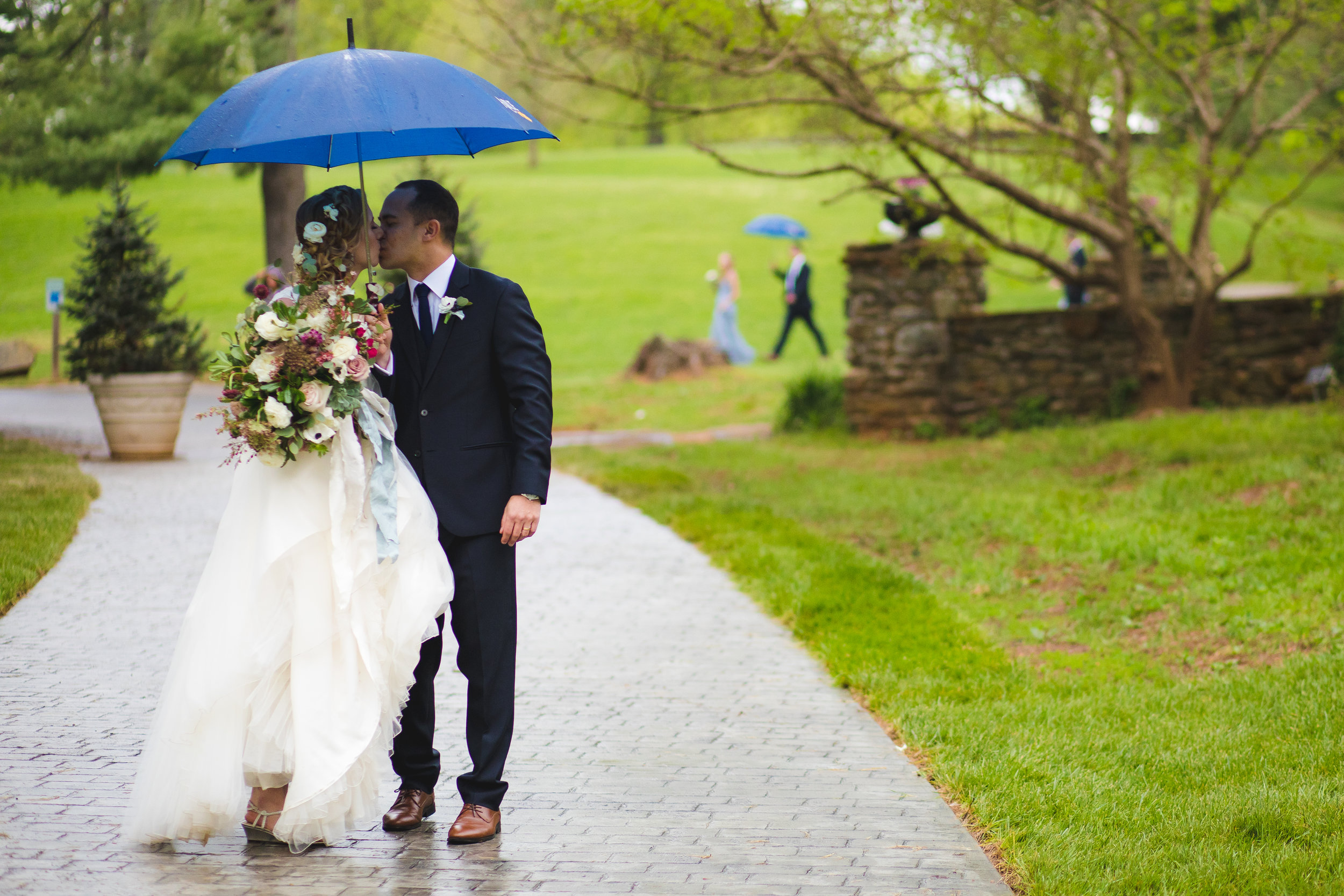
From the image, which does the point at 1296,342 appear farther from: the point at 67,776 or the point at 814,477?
the point at 67,776

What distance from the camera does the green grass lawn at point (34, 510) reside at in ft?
24.2

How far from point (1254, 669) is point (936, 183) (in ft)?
25.9

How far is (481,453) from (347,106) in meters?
1.16

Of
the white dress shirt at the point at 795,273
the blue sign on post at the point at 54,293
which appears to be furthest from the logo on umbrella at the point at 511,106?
the white dress shirt at the point at 795,273

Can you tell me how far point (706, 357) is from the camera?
72.2ft

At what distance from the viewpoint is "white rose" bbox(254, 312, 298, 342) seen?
12.4ft

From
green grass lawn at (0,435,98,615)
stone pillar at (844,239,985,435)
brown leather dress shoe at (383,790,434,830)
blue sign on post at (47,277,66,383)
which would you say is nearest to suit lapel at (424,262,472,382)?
brown leather dress shoe at (383,790,434,830)

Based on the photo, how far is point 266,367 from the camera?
3770mm

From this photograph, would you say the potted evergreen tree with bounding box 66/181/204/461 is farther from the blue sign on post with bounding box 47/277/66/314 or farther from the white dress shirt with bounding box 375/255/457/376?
the white dress shirt with bounding box 375/255/457/376

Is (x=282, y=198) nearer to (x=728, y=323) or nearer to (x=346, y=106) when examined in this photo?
(x=728, y=323)

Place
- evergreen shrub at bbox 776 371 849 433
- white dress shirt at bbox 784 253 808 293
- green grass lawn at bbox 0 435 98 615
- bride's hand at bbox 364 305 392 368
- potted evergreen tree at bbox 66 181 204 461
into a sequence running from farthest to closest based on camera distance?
white dress shirt at bbox 784 253 808 293 → evergreen shrub at bbox 776 371 849 433 → potted evergreen tree at bbox 66 181 204 461 → green grass lawn at bbox 0 435 98 615 → bride's hand at bbox 364 305 392 368

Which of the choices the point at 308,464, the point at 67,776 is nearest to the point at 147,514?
the point at 67,776

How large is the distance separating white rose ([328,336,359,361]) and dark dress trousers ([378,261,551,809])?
1.18 feet

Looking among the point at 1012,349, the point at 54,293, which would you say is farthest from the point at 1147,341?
the point at 54,293
